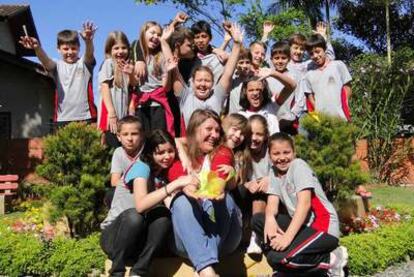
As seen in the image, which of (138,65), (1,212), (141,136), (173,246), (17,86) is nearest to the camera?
(173,246)

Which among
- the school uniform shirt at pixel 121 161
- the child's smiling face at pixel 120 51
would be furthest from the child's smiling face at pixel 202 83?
the child's smiling face at pixel 120 51

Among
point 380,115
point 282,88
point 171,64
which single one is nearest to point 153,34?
point 171,64

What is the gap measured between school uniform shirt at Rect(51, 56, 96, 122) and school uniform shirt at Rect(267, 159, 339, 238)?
3045 mm

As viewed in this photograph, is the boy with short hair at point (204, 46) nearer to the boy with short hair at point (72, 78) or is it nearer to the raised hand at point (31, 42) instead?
the boy with short hair at point (72, 78)

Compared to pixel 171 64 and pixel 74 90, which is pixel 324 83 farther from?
pixel 74 90

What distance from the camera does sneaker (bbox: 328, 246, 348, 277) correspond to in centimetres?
Result: 448

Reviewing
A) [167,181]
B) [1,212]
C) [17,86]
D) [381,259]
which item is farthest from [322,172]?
[17,86]

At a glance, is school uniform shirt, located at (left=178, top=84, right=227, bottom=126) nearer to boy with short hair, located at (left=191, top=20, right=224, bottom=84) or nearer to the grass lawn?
boy with short hair, located at (left=191, top=20, right=224, bottom=84)

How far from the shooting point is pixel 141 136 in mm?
4828

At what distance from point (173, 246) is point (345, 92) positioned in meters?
3.62

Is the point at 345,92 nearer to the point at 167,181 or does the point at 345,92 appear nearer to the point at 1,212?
the point at 167,181

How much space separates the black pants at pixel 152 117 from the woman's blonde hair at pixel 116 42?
0.34 m

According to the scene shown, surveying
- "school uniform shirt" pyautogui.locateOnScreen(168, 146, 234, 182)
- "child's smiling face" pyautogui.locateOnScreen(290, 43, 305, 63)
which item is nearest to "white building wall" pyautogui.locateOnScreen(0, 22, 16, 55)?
"child's smiling face" pyautogui.locateOnScreen(290, 43, 305, 63)

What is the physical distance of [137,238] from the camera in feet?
14.0
